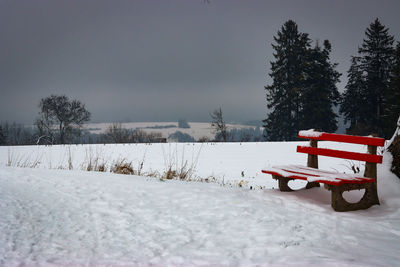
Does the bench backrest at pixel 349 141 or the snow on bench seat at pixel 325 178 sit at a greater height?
the bench backrest at pixel 349 141

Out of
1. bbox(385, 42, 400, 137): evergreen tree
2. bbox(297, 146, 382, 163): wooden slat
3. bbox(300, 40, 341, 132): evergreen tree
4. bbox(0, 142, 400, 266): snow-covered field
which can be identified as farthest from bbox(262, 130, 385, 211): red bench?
bbox(300, 40, 341, 132): evergreen tree

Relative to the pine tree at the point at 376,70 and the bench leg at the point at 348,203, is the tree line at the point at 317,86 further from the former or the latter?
the bench leg at the point at 348,203

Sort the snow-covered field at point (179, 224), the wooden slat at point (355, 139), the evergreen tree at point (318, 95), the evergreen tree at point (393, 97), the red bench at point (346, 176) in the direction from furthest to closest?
the evergreen tree at point (318, 95)
the evergreen tree at point (393, 97)
the wooden slat at point (355, 139)
the red bench at point (346, 176)
the snow-covered field at point (179, 224)

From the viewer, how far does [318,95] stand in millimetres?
34188

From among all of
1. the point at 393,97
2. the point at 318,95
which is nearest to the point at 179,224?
the point at 393,97

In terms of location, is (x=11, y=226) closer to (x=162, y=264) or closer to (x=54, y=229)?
(x=54, y=229)

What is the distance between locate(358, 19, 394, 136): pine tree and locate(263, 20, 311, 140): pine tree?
7.30 meters

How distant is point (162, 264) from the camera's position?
2.35 metres

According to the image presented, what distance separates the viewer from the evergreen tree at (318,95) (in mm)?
33688

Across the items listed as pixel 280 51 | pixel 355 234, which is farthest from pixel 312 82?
pixel 355 234

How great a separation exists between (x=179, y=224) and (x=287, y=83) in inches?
1340

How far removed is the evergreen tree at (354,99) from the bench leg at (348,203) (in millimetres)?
32268

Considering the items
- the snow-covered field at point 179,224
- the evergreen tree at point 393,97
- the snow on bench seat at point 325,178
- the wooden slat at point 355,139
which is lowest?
the snow-covered field at point 179,224

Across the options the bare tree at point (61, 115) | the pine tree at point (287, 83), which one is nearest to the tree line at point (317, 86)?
the pine tree at point (287, 83)
